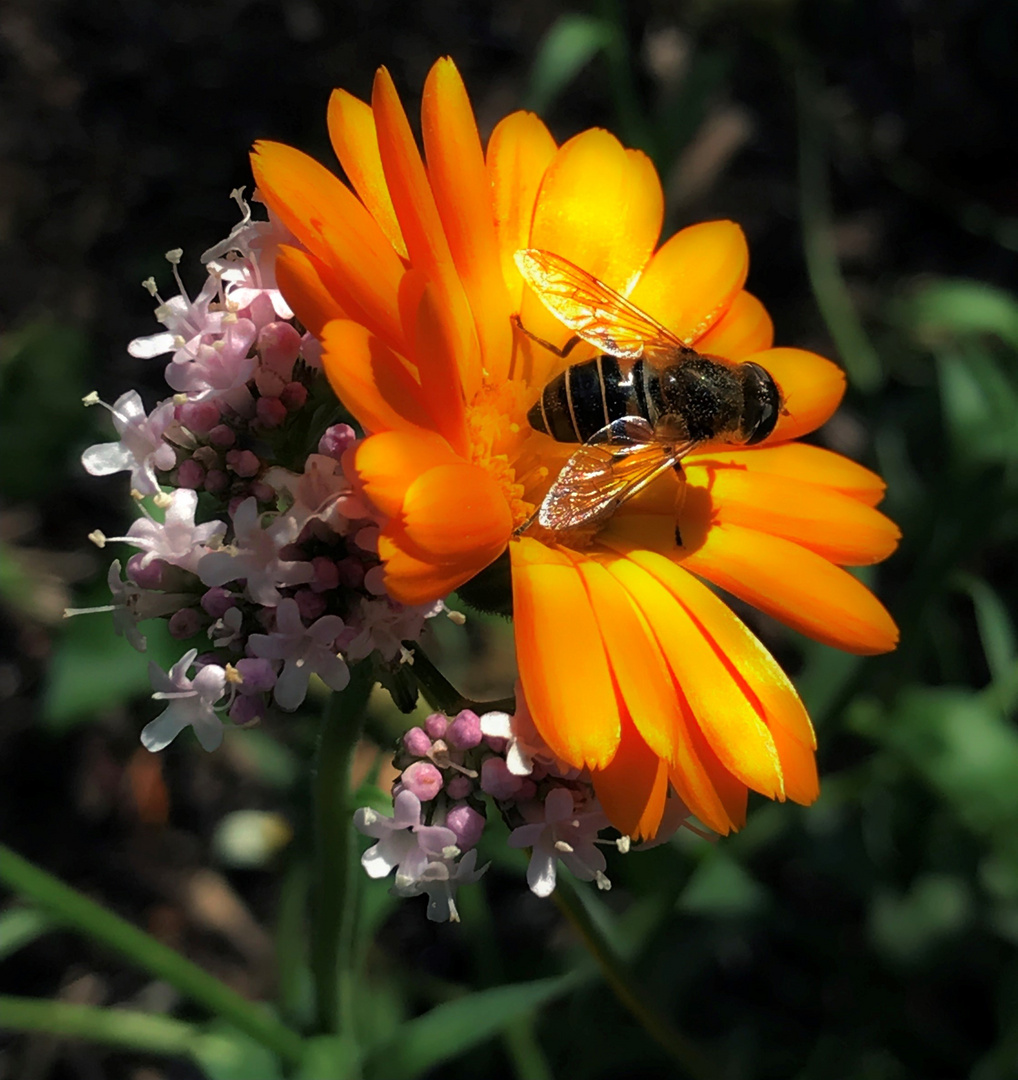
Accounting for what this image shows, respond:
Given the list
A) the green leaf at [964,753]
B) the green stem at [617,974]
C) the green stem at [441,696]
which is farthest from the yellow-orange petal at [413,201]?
the green leaf at [964,753]

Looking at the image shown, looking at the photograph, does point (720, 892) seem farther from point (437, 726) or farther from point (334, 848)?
point (437, 726)

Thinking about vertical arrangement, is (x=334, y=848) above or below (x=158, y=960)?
above

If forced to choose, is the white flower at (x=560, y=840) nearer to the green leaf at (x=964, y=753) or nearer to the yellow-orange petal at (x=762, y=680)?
the yellow-orange petal at (x=762, y=680)

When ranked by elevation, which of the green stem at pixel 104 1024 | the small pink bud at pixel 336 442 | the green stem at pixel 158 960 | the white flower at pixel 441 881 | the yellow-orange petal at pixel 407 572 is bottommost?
the green stem at pixel 104 1024

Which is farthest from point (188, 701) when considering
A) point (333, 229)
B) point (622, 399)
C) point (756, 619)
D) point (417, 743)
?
point (756, 619)

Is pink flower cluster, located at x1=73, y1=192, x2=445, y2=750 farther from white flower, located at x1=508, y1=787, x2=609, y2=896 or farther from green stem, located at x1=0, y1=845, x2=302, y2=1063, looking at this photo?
green stem, located at x1=0, y1=845, x2=302, y2=1063

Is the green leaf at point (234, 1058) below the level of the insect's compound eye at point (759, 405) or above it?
below
